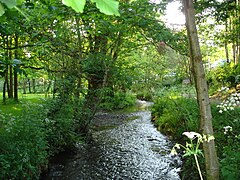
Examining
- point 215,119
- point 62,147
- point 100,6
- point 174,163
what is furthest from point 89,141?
point 100,6

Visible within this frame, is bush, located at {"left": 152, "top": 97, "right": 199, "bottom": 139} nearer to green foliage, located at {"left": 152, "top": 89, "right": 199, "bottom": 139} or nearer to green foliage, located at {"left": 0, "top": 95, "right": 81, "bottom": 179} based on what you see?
green foliage, located at {"left": 152, "top": 89, "right": 199, "bottom": 139}

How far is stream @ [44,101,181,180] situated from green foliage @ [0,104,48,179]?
0.83 meters

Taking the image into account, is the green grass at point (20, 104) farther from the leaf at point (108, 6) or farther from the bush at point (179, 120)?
the leaf at point (108, 6)

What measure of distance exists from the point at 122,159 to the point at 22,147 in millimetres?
2692

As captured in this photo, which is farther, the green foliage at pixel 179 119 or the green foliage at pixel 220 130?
the green foliage at pixel 179 119

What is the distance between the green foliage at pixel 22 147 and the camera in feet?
11.7

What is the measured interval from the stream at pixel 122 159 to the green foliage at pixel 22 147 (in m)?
0.83

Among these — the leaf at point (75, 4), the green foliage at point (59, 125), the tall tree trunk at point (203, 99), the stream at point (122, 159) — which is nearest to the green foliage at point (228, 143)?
the tall tree trunk at point (203, 99)

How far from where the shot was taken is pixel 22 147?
3.96m

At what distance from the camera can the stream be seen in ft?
16.5

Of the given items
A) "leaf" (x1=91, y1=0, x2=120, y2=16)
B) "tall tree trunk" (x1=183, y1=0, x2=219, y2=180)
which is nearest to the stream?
"tall tree trunk" (x1=183, y1=0, x2=219, y2=180)

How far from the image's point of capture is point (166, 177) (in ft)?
15.9

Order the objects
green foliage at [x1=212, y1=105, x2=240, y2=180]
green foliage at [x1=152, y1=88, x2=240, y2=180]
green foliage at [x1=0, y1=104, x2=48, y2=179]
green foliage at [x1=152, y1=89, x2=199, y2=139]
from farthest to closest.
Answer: green foliage at [x1=152, y1=89, x2=199, y2=139], green foliage at [x1=0, y1=104, x2=48, y2=179], green foliage at [x1=152, y1=88, x2=240, y2=180], green foliage at [x1=212, y1=105, x2=240, y2=180]

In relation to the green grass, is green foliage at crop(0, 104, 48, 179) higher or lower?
lower
